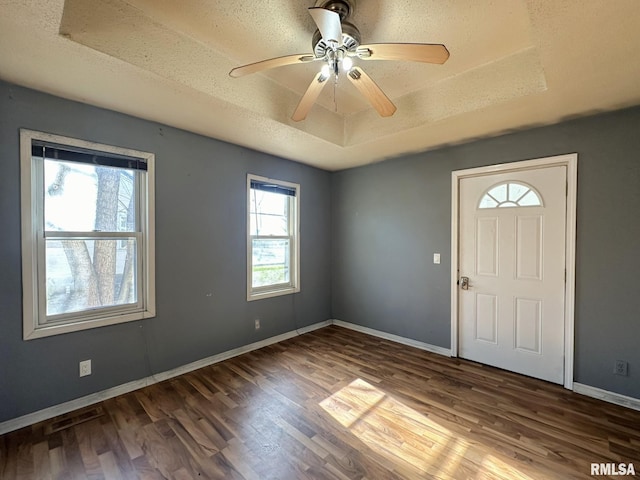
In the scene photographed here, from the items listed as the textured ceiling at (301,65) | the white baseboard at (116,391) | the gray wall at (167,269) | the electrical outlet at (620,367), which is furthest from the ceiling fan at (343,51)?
the electrical outlet at (620,367)

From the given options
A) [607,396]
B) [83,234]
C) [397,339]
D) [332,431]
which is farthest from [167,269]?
[607,396]

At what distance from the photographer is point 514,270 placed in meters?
2.90

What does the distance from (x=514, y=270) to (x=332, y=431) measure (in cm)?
235

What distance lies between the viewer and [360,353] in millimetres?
3396

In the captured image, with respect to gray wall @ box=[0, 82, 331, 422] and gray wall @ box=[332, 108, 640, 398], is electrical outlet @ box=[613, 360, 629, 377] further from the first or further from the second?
gray wall @ box=[0, 82, 331, 422]

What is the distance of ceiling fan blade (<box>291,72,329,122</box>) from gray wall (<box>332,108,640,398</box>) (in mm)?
1958

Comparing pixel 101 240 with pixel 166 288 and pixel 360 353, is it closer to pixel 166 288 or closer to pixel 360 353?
pixel 166 288

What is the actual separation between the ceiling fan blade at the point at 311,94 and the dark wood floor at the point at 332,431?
2350 mm

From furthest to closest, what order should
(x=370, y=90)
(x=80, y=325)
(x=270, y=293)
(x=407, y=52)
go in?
(x=270, y=293)
(x=80, y=325)
(x=370, y=90)
(x=407, y=52)

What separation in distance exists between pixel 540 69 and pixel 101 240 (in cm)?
369

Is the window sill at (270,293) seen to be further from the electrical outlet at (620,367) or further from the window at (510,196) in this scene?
the electrical outlet at (620,367)

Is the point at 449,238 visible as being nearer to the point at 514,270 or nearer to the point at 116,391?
the point at 514,270
